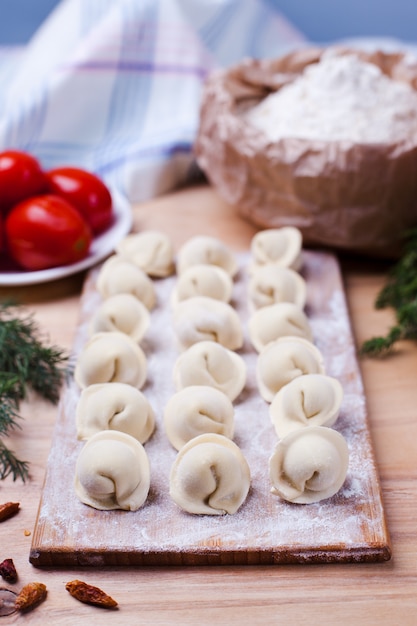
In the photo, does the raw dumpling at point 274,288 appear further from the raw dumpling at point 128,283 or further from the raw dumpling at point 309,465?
the raw dumpling at point 309,465

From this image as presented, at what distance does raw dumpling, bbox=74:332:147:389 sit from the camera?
1330 millimetres

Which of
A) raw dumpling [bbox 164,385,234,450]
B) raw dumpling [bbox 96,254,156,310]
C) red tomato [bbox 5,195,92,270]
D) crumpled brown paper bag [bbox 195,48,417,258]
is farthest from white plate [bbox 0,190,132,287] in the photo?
raw dumpling [bbox 164,385,234,450]

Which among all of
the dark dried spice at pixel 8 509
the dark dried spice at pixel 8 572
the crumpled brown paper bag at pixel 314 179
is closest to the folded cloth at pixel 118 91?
the crumpled brown paper bag at pixel 314 179

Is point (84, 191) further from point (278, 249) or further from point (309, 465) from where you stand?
point (309, 465)

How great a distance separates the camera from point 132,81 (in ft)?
7.25

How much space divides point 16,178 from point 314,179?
67 centimetres

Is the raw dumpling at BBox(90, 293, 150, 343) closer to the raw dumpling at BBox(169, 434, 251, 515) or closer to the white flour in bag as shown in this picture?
the raw dumpling at BBox(169, 434, 251, 515)

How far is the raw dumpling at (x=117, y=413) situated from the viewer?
121 centimetres

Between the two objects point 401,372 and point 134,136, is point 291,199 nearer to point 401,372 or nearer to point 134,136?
point 401,372

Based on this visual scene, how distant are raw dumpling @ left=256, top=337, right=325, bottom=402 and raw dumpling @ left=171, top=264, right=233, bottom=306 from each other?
256 millimetres

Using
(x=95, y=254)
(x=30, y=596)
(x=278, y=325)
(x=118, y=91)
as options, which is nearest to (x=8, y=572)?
(x=30, y=596)

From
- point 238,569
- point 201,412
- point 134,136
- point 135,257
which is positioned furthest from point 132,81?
point 238,569

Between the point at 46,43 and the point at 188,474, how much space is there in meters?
1.63

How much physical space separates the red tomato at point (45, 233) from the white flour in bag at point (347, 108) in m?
0.48
